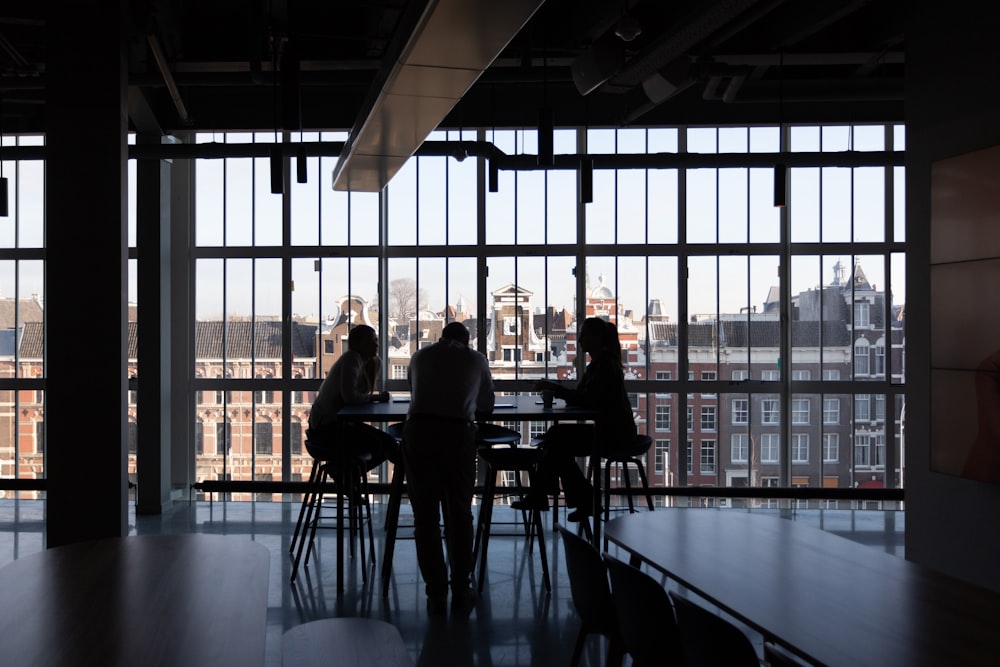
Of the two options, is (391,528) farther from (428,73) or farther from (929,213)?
(929,213)

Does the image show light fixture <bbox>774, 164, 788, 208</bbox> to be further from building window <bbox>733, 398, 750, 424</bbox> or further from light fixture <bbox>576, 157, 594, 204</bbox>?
building window <bbox>733, 398, 750, 424</bbox>

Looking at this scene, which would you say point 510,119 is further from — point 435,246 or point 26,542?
point 26,542

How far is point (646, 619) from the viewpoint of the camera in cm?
263

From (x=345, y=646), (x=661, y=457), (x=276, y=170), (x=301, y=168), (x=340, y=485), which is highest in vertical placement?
(x=301, y=168)

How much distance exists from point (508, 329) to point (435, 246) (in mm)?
1225

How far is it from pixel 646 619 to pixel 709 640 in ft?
1.38

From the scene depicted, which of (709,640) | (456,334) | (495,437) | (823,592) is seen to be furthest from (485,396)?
(709,640)

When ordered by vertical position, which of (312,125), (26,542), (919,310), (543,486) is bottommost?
(26,542)

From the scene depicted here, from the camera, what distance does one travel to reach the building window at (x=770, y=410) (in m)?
9.23

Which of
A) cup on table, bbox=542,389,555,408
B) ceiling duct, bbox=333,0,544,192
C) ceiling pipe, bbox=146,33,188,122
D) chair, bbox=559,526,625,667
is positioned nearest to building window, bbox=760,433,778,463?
cup on table, bbox=542,389,555,408

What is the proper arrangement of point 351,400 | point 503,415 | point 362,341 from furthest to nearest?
point 362,341 → point 351,400 → point 503,415

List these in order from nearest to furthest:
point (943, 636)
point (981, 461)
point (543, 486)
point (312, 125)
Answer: point (943, 636), point (981, 461), point (543, 486), point (312, 125)

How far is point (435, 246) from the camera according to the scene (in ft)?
30.2

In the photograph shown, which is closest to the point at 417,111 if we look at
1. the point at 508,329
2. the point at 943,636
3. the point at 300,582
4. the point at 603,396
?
the point at 603,396
